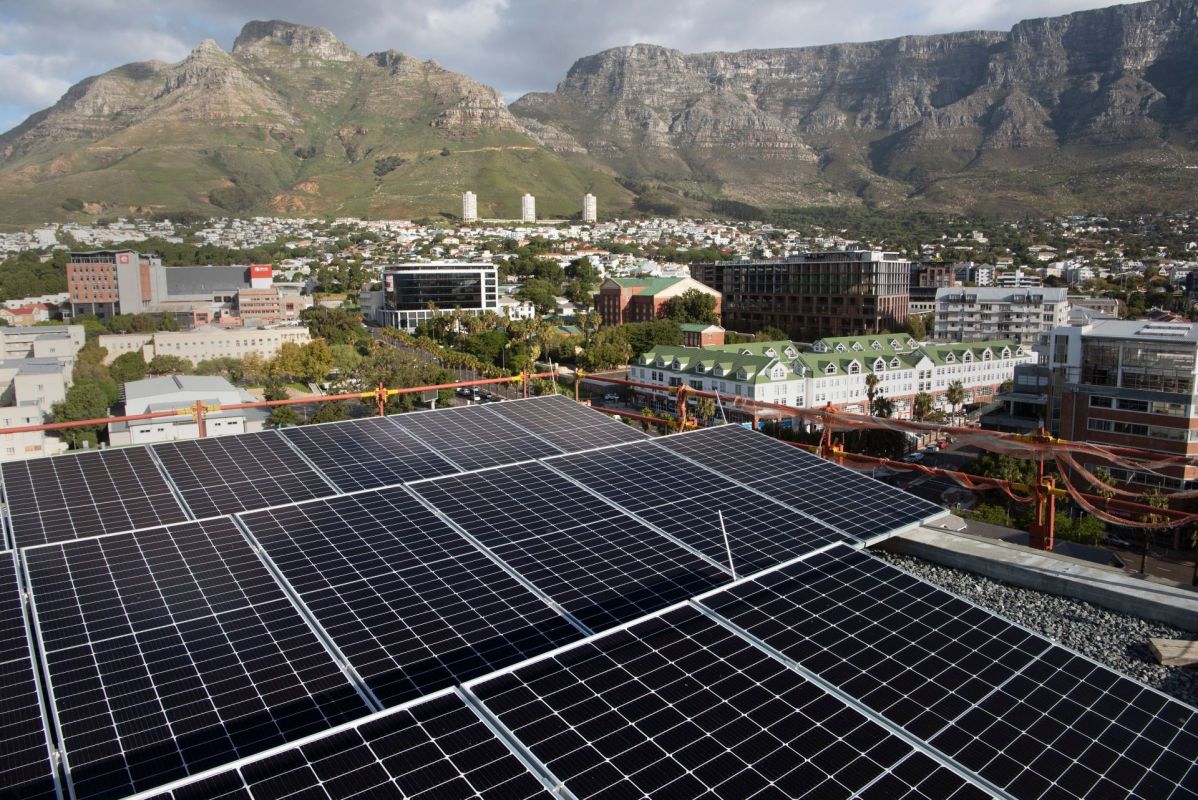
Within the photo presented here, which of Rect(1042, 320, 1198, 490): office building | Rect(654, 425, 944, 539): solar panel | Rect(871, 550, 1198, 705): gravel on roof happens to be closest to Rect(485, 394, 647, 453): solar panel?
Rect(654, 425, 944, 539): solar panel

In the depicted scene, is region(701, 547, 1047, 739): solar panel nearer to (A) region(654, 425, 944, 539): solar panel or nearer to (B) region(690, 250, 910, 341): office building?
(A) region(654, 425, 944, 539): solar panel

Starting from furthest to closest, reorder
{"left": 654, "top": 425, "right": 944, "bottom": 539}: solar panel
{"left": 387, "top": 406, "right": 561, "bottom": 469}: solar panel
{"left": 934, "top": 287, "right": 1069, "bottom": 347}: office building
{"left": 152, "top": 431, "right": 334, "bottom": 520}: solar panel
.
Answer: {"left": 934, "top": 287, "right": 1069, "bottom": 347}: office building, {"left": 387, "top": 406, "right": 561, "bottom": 469}: solar panel, {"left": 152, "top": 431, "right": 334, "bottom": 520}: solar panel, {"left": 654, "top": 425, "right": 944, "bottom": 539}: solar panel

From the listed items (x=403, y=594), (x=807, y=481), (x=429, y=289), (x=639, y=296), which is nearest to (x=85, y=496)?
(x=403, y=594)

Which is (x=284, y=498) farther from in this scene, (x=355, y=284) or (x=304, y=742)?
(x=355, y=284)

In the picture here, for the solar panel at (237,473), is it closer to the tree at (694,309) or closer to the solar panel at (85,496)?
the solar panel at (85,496)

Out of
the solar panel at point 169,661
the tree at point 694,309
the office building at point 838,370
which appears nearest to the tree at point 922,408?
the office building at point 838,370

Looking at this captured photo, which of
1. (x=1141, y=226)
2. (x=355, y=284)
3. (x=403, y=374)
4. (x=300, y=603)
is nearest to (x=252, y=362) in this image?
(x=403, y=374)

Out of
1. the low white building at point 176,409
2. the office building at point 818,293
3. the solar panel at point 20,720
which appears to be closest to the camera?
the solar panel at point 20,720
